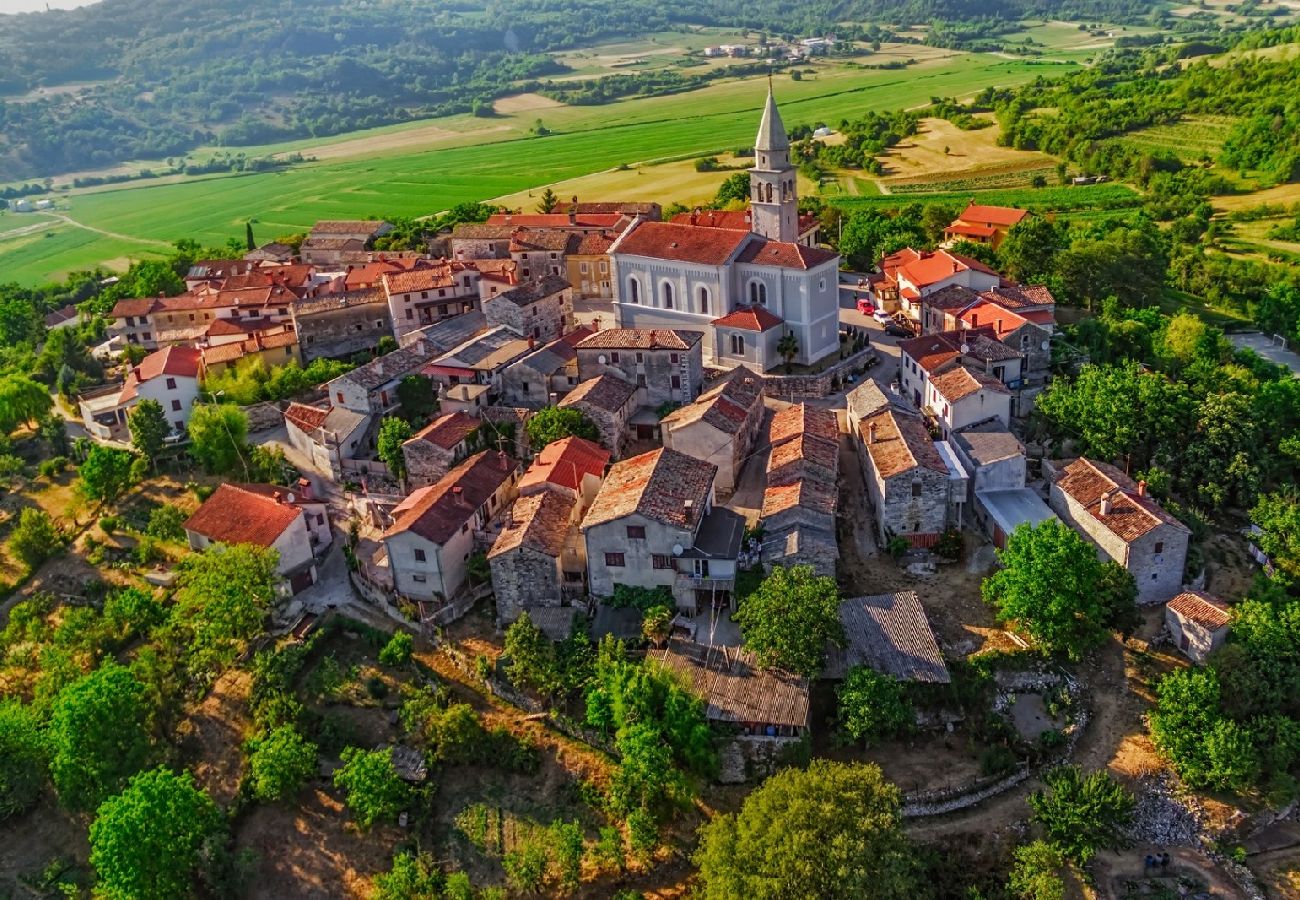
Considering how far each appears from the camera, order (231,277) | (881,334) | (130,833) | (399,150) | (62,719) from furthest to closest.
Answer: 1. (399,150)
2. (231,277)
3. (881,334)
4. (62,719)
5. (130,833)

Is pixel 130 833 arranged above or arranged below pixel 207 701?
above

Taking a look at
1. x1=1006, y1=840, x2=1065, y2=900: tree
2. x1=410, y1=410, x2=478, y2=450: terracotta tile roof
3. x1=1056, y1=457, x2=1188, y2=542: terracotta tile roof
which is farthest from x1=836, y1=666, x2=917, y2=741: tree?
x1=410, y1=410, x2=478, y2=450: terracotta tile roof

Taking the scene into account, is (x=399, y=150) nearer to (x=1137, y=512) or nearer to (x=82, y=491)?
(x=82, y=491)

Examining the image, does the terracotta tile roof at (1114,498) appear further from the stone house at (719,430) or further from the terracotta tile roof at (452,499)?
the terracotta tile roof at (452,499)

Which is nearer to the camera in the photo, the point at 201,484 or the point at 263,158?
the point at 201,484

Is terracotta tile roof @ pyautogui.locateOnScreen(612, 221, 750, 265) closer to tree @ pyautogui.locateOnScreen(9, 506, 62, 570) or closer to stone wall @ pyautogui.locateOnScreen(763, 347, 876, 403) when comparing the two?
stone wall @ pyautogui.locateOnScreen(763, 347, 876, 403)

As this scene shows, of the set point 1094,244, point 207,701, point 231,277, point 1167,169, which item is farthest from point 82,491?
point 1167,169

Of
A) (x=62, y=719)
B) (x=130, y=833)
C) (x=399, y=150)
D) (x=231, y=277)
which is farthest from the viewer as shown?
(x=399, y=150)

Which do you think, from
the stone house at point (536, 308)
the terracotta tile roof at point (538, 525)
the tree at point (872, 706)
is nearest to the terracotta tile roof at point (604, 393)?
the terracotta tile roof at point (538, 525)
